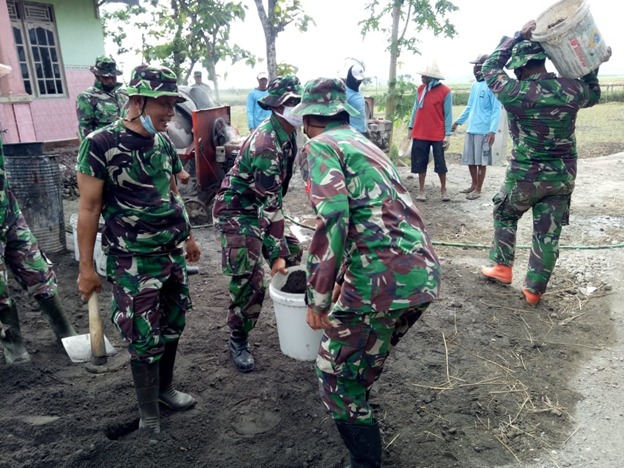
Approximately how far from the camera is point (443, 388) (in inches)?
128

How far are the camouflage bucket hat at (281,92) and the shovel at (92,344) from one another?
61.5 inches

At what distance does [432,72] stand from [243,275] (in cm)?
534

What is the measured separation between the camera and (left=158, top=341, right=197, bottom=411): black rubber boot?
9.66ft

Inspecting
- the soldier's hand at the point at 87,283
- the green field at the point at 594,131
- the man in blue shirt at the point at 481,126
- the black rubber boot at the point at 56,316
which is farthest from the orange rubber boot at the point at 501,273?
the green field at the point at 594,131

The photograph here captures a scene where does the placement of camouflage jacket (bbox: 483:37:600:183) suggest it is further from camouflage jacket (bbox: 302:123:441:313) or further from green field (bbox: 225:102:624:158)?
green field (bbox: 225:102:624:158)

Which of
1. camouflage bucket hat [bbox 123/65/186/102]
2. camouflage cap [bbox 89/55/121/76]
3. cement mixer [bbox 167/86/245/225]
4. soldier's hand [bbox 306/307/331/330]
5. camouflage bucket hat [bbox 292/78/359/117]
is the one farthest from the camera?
cement mixer [bbox 167/86/245/225]

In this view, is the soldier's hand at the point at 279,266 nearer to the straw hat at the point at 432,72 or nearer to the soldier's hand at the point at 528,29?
the soldier's hand at the point at 528,29

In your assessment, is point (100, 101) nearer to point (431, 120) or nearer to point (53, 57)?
point (431, 120)

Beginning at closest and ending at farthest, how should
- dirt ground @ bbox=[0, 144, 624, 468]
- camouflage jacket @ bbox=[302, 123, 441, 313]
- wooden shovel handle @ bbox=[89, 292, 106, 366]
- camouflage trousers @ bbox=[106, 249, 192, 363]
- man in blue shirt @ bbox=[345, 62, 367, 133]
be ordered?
→ camouflage jacket @ bbox=[302, 123, 441, 313], camouflage trousers @ bbox=[106, 249, 192, 363], dirt ground @ bbox=[0, 144, 624, 468], wooden shovel handle @ bbox=[89, 292, 106, 366], man in blue shirt @ bbox=[345, 62, 367, 133]

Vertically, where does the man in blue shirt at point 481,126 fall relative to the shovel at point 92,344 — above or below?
above

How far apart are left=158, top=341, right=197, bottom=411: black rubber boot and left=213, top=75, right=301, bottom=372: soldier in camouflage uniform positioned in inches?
20.4

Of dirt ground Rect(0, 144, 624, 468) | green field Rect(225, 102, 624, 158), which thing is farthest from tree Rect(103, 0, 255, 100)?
dirt ground Rect(0, 144, 624, 468)

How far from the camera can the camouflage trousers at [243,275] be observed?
3.30 meters

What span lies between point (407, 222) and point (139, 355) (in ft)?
5.16
